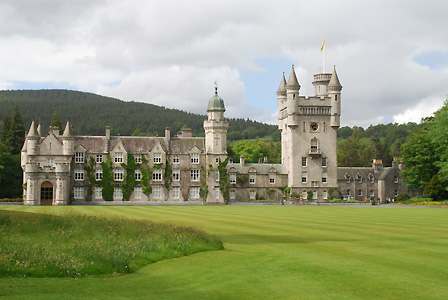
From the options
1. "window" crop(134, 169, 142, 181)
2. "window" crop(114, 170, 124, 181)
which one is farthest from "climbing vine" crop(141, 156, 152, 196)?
"window" crop(114, 170, 124, 181)

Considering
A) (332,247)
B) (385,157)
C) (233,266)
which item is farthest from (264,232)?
(385,157)

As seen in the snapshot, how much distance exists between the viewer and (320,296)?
1161 cm

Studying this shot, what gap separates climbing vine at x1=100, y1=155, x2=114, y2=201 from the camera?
75.2m

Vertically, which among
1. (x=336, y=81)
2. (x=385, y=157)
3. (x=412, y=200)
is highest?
(x=336, y=81)

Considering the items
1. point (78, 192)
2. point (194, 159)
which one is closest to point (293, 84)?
point (194, 159)

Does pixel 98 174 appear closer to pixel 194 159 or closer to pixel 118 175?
pixel 118 175

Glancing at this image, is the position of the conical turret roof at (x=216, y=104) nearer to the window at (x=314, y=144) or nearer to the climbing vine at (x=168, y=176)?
the climbing vine at (x=168, y=176)

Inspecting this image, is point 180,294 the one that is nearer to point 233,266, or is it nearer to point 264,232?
point 233,266

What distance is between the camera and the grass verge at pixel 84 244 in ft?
45.4

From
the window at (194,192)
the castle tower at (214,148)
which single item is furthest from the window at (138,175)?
the castle tower at (214,148)

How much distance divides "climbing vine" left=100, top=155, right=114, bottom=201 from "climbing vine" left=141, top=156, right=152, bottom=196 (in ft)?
14.4

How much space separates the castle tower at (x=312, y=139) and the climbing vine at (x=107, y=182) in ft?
86.2

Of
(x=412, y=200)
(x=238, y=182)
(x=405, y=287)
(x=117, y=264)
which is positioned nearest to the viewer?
(x=405, y=287)

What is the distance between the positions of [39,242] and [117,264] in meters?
3.47
